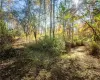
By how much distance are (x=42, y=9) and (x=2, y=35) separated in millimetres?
8046

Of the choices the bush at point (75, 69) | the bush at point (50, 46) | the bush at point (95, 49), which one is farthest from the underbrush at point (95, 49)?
the bush at point (50, 46)

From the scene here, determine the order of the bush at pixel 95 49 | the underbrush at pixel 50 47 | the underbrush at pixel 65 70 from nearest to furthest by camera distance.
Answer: the underbrush at pixel 65 70 → the bush at pixel 95 49 → the underbrush at pixel 50 47

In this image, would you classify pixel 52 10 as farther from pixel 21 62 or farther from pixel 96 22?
pixel 21 62

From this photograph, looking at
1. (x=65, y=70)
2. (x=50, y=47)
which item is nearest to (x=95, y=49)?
(x=50, y=47)

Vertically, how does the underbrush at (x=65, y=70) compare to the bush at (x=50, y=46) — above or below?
below

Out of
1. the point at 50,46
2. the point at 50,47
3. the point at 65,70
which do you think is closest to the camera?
the point at 65,70

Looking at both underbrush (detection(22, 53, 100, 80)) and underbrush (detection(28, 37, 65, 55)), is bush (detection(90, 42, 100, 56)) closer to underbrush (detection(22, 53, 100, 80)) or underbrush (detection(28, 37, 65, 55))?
underbrush (detection(22, 53, 100, 80))

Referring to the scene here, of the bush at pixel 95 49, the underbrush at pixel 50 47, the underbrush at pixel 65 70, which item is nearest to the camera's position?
the underbrush at pixel 65 70

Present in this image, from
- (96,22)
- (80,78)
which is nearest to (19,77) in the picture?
(80,78)

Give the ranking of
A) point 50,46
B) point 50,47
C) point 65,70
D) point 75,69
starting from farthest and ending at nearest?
point 50,46, point 50,47, point 75,69, point 65,70

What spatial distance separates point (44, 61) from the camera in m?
8.88

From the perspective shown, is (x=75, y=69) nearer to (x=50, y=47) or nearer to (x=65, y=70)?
(x=65, y=70)

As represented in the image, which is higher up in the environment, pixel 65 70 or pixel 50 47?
pixel 50 47

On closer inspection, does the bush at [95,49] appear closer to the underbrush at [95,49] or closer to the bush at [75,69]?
the underbrush at [95,49]
